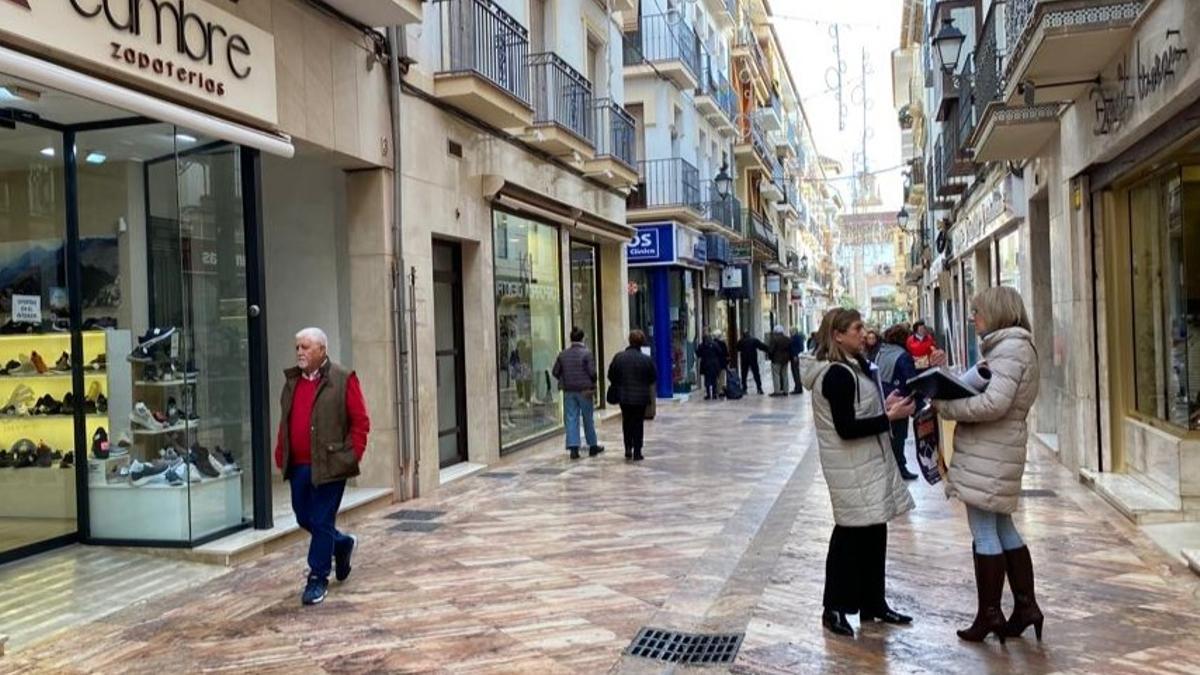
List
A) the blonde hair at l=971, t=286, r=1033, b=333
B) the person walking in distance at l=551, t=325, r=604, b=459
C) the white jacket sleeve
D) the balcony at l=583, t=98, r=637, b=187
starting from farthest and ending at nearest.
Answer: the balcony at l=583, t=98, r=637, b=187, the person walking in distance at l=551, t=325, r=604, b=459, the blonde hair at l=971, t=286, r=1033, b=333, the white jacket sleeve

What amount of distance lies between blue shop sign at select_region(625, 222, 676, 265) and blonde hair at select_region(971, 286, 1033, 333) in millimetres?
16962

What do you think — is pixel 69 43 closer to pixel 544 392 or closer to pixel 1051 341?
pixel 544 392

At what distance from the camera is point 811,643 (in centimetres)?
495

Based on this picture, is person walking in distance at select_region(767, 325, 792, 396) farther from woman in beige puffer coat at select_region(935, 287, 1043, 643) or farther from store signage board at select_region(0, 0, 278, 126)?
woman in beige puffer coat at select_region(935, 287, 1043, 643)

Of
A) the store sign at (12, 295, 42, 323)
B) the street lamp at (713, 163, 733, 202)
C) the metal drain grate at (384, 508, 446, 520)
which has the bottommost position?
the metal drain grate at (384, 508, 446, 520)

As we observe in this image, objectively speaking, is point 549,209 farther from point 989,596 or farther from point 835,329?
point 989,596

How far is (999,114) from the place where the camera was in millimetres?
10328

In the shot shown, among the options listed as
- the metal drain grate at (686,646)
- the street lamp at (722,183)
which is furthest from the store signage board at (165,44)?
the street lamp at (722,183)

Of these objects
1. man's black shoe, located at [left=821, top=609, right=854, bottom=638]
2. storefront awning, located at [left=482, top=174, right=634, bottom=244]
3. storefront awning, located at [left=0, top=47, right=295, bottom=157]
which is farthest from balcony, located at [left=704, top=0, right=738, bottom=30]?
man's black shoe, located at [left=821, top=609, right=854, bottom=638]

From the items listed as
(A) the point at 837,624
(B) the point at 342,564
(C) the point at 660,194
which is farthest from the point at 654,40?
(A) the point at 837,624

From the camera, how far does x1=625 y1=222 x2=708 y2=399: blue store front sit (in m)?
21.8

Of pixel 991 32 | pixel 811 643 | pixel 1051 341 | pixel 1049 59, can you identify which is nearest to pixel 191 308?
pixel 811 643

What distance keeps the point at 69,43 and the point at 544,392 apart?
9.53m

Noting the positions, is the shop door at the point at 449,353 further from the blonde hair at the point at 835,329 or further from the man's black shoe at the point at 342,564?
the blonde hair at the point at 835,329
